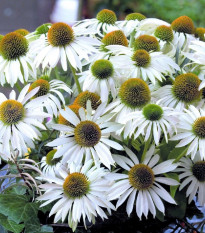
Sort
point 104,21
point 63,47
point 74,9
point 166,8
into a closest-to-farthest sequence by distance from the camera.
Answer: point 63,47
point 104,21
point 166,8
point 74,9


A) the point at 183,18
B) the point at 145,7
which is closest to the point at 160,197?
the point at 183,18

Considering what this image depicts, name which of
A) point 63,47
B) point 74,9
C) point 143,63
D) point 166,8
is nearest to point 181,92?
point 143,63

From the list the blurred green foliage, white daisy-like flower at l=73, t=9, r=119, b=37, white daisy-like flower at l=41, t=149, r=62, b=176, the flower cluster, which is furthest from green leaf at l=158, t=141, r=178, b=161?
the blurred green foliage

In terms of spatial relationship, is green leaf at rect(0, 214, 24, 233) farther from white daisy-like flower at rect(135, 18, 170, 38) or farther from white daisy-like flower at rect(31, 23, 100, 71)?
white daisy-like flower at rect(135, 18, 170, 38)


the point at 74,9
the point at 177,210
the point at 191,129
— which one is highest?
the point at 191,129

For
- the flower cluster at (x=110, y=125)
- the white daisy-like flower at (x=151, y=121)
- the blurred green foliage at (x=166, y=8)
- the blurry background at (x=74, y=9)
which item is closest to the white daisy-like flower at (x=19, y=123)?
the flower cluster at (x=110, y=125)

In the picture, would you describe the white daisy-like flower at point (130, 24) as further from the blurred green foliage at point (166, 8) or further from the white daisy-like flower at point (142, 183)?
the blurred green foliage at point (166, 8)

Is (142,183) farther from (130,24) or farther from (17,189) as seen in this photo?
(130,24)
